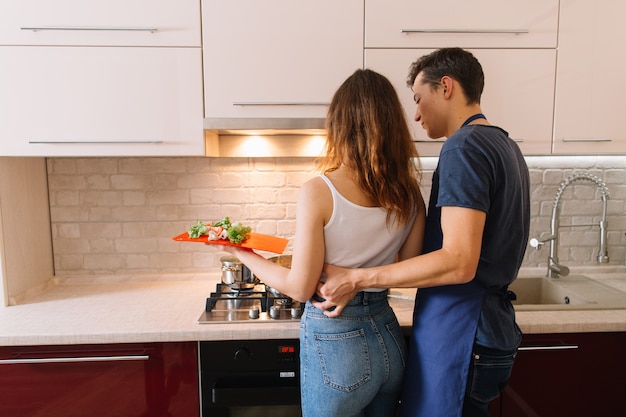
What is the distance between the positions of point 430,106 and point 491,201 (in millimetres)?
317

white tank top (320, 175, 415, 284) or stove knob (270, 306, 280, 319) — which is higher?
white tank top (320, 175, 415, 284)

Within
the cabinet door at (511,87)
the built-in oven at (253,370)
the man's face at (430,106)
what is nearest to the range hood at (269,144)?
the cabinet door at (511,87)

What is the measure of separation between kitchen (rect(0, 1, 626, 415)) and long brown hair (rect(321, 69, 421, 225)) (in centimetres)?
53

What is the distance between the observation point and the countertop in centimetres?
142

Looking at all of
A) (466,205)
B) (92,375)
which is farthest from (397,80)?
(92,375)

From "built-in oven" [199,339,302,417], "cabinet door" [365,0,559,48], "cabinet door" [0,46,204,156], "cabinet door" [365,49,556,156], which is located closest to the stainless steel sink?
"cabinet door" [365,49,556,156]

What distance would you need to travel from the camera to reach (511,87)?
65.0 inches

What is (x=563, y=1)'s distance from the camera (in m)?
1.63

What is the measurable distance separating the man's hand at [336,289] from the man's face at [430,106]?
1.54 feet

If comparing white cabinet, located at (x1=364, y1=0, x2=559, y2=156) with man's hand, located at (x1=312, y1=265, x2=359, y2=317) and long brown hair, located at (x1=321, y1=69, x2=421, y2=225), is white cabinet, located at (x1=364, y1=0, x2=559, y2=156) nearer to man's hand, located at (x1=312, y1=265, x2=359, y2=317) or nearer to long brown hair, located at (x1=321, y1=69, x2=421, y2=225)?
long brown hair, located at (x1=321, y1=69, x2=421, y2=225)

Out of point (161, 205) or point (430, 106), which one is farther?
point (161, 205)

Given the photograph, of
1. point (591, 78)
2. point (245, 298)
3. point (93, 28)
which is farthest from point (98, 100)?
point (591, 78)

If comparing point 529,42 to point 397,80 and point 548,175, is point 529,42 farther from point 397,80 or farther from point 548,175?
point 548,175

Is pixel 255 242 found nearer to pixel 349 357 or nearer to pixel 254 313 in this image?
pixel 254 313
